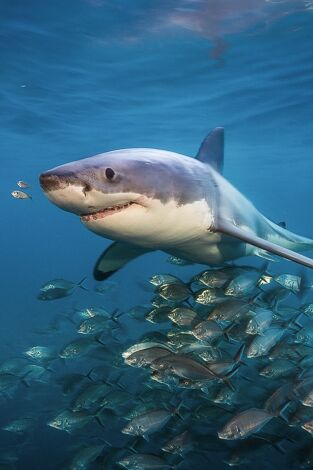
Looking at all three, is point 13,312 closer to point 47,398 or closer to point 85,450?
point 47,398

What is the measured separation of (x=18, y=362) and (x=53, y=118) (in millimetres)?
15895

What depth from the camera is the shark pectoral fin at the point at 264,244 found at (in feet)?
14.0

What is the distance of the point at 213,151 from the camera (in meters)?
6.52

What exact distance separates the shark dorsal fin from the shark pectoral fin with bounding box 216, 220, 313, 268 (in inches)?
61.0

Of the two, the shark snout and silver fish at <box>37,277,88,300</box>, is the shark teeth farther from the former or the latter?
silver fish at <box>37,277,88,300</box>

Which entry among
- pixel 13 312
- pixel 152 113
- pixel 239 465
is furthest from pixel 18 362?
pixel 13 312

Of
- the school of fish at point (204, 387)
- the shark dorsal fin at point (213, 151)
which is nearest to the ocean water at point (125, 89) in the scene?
the school of fish at point (204, 387)

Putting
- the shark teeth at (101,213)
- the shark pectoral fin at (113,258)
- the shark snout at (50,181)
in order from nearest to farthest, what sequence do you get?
the shark snout at (50,181) → the shark teeth at (101,213) → the shark pectoral fin at (113,258)

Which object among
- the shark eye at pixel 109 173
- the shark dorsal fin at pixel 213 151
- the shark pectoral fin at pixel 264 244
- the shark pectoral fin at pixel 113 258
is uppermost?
the shark eye at pixel 109 173

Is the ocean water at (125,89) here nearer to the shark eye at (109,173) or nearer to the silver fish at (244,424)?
the silver fish at (244,424)

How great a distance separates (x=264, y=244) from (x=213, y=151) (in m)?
2.37

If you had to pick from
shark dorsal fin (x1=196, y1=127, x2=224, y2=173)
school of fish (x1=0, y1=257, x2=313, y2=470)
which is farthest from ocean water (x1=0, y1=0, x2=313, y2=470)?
shark dorsal fin (x1=196, y1=127, x2=224, y2=173)

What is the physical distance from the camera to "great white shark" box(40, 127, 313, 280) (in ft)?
11.2

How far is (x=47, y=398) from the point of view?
364 inches
